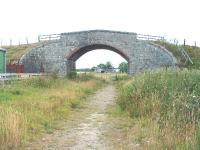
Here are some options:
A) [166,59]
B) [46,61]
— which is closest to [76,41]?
[46,61]

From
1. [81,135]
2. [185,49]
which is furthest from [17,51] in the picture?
[81,135]

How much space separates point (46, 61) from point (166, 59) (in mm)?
12672

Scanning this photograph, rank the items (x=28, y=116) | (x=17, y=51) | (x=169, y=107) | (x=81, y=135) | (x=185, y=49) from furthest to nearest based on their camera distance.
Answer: (x=17, y=51) < (x=185, y=49) < (x=28, y=116) < (x=81, y=135) < (x=169, y=107)

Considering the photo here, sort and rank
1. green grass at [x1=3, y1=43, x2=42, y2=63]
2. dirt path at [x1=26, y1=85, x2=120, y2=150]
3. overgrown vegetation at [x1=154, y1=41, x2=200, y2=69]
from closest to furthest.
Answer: dirt path at [x1=26, y1=85, x2=120, y2=150] < overgrown vegetation at [x1=154, y1=41, x2=200, y2=69] < green grass at [x1=3, y1=43, x2=42, y2=63]

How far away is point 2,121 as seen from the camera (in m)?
10.4

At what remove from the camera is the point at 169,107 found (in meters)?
11.1

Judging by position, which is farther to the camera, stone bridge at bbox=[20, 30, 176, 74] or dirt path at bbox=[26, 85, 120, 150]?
stone bridge at bbox=[20, 30, 176, 74]

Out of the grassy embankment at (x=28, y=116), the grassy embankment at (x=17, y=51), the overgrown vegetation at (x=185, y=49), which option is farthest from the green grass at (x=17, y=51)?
the grassy embankment at (x=28, y=116)

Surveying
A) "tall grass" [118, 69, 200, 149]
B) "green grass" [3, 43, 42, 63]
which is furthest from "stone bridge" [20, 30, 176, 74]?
"tall grass" [118, 69, 200, 149]

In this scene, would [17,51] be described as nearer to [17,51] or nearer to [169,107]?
[17,51]

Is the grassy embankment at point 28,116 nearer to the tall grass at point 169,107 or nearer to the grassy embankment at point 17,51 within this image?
the tall grass at point 169,107

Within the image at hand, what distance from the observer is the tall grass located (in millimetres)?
8789

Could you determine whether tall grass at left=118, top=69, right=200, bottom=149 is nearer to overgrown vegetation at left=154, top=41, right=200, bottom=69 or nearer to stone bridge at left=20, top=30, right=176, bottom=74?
overgrown vegetation at left=154, top=41, right=200, bottom=69

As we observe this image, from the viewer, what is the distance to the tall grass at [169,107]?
8.79 metres
